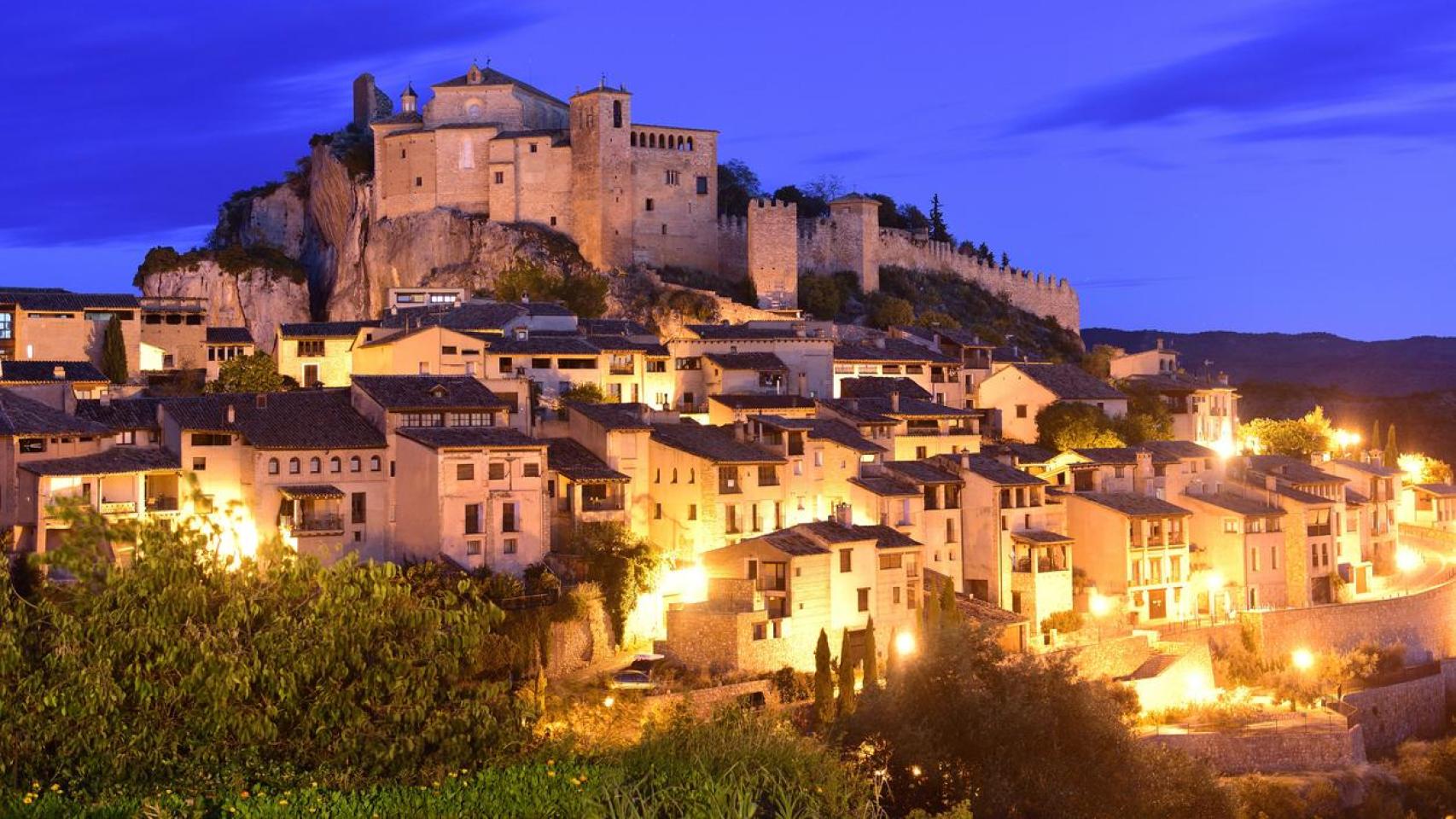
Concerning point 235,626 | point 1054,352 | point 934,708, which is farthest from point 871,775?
point 1054,352

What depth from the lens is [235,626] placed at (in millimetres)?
17438

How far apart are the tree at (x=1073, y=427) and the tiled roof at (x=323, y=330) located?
66.8 feet

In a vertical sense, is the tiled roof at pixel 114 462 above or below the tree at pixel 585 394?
below

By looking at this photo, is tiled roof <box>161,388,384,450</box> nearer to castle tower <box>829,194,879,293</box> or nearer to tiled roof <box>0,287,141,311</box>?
tiled roof <box>0,287,141,311</box>

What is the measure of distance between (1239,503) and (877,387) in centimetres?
1106

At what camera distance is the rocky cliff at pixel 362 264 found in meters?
62.0

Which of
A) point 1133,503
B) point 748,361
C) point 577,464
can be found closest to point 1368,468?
point 1133,503

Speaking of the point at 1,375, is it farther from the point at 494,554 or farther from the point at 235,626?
the point at 235,626

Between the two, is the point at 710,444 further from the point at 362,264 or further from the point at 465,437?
the point at 362,264

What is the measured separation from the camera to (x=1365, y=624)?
44.2m

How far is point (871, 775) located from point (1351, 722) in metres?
18.5

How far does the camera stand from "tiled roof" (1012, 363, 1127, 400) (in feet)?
174

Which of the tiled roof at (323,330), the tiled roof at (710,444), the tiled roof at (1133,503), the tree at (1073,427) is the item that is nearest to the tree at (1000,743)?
the tiled roof at (710,444)

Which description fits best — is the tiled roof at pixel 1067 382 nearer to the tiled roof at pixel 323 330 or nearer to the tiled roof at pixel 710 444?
the tiled roof at pixel 710 444
